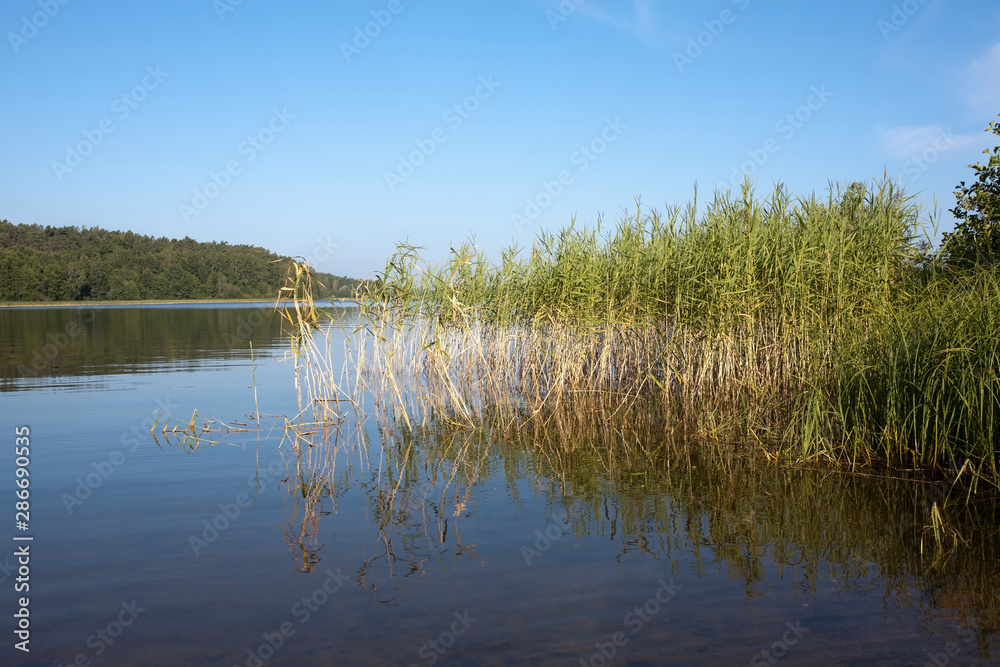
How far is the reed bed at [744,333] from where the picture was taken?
682 centimetres

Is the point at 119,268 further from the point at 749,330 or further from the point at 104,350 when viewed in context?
the point at 749,330

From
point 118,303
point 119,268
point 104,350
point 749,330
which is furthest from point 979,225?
point 119,268

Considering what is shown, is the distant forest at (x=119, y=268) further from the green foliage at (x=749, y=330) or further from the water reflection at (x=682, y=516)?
the water reflection at (x=682, y=516)

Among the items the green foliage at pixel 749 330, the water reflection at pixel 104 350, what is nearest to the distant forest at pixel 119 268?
the water reflection at pixel 104 350

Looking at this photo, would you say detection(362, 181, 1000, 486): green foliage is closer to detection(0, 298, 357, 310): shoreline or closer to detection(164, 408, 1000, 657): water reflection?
detection(164, 408, 1000, 657): water reflection

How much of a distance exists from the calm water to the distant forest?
71.7 metres

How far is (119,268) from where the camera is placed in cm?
8881

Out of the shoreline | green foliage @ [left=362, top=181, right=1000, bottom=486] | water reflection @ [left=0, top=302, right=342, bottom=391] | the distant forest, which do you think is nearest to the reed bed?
green foliage @ [left=362, top=181, right=1000, bottom=486]

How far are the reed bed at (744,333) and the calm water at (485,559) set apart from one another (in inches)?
31.6

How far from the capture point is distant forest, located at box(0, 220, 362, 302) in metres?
76.6

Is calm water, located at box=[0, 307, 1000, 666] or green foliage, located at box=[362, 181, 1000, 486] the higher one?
green foliage, located at box=[362, 181, 1000, 486]

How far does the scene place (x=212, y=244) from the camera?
113562 millimetres

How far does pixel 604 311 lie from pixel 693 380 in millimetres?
2062

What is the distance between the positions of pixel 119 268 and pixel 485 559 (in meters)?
97.8
